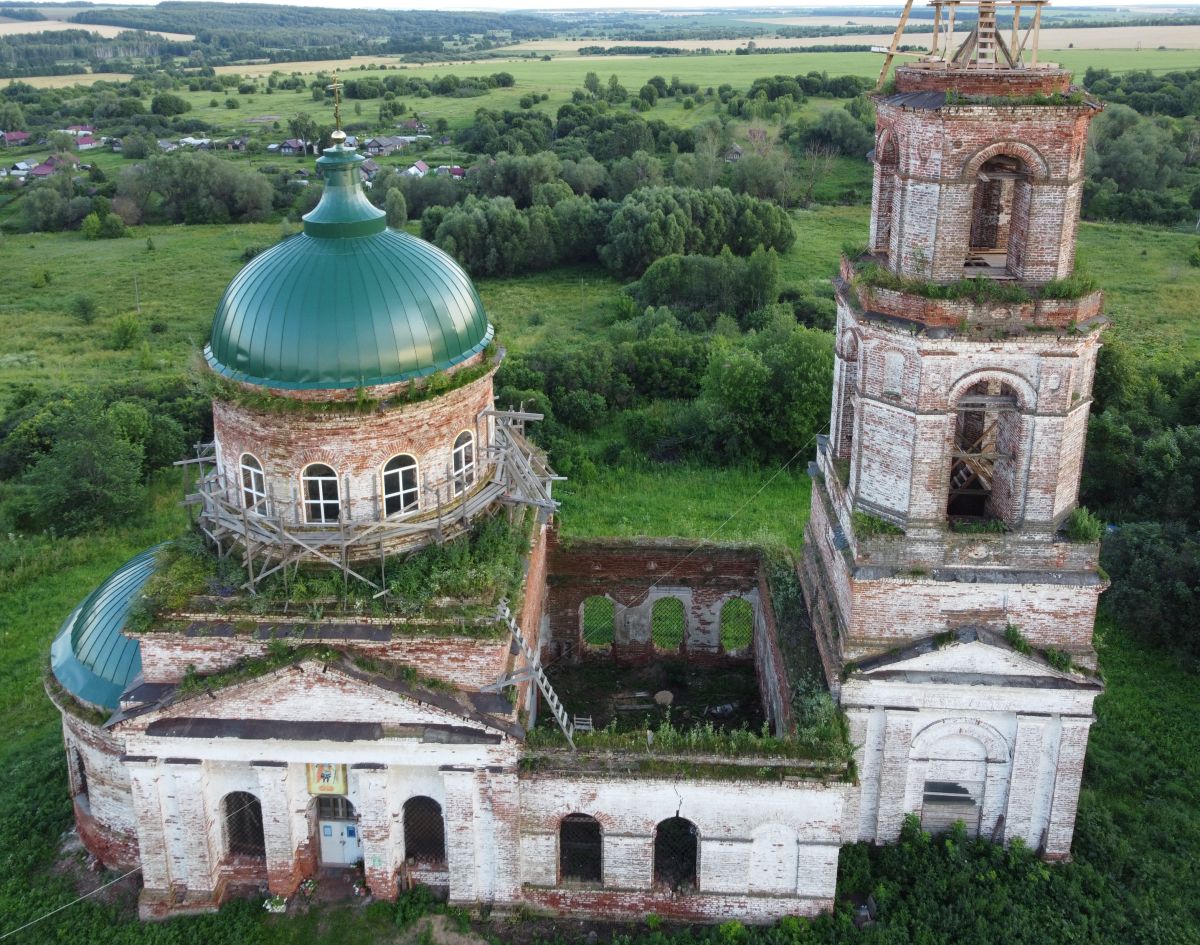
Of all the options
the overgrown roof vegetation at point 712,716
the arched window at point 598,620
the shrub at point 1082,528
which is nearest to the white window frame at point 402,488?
the overgrown roof vegetation at point 712,716

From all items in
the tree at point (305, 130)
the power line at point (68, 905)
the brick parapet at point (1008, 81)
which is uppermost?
the brick parapet at point (1008, 81)

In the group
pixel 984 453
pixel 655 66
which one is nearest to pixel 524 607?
pixel 984 453

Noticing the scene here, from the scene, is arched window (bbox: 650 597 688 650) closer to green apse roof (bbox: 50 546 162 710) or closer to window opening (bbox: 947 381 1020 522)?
window opening (bbox: 947 381 1020 522)

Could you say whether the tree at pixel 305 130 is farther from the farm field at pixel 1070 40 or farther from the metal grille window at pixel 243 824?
the metal grille window at pixel 243 824

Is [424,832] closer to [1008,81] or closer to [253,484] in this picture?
[253,484]

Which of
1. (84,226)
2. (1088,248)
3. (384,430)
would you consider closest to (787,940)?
(384,430)

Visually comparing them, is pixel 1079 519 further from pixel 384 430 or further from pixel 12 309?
pixel 12 309

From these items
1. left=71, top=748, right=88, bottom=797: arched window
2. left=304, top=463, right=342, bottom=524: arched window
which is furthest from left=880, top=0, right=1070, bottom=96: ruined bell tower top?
left=71, top=748, right=88, bottom=797: arched window
